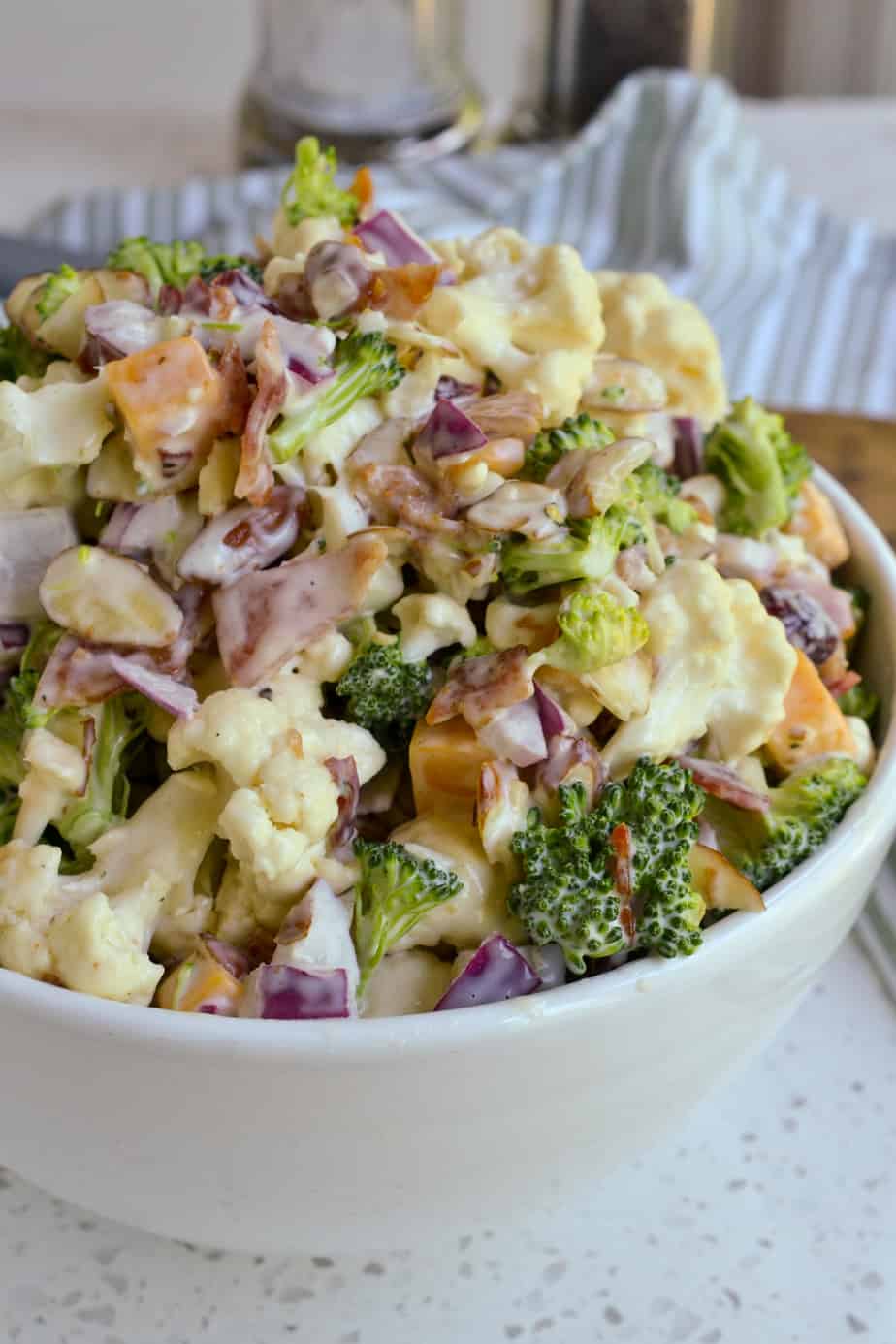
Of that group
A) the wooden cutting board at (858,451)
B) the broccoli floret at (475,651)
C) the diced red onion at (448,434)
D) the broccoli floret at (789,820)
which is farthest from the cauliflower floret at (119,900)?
the wooden cutting board at (858,451)

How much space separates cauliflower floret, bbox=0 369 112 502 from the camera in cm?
130

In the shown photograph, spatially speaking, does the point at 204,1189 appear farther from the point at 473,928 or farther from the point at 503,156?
the point at 503,156

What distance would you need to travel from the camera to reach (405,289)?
1.43 meters

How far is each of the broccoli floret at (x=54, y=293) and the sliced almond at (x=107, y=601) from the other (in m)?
0.27

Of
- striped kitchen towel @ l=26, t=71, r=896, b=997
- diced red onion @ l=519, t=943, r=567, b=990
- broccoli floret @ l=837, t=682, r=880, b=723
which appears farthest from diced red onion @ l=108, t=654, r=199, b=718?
striped kitchen towel @ l=26, t=71, r=896, b=997

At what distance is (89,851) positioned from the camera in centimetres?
130

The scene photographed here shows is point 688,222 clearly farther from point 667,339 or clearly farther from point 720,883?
point 720,883

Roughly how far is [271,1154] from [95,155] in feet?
14.3

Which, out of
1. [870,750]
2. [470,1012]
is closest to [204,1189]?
[470,1012]

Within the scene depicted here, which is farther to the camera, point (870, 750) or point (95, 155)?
point (95, 155)

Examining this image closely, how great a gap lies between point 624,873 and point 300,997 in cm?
26

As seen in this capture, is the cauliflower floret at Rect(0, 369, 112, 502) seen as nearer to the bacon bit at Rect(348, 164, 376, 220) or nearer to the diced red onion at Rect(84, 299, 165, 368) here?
the diced red onion at Rect(84, 299, 165, 368)

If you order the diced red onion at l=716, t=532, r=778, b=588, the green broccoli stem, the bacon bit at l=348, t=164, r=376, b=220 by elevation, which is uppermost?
the bacon bit at l=348, t=164, r=376, b=220

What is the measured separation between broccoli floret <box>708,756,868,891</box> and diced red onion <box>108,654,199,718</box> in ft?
1.49
